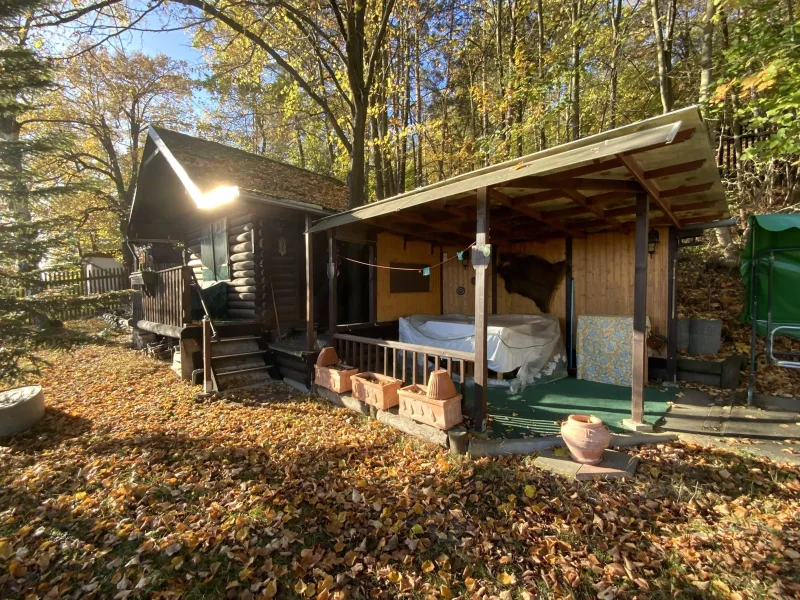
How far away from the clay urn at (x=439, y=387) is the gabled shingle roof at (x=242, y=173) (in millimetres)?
4182

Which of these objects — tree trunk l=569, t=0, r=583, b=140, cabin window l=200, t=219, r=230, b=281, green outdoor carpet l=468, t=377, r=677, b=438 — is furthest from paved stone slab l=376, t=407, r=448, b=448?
tree trunk l=569, t=0, r=583, b=140

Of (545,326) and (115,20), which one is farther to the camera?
(115,20)

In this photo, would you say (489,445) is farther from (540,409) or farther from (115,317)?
(115,317)

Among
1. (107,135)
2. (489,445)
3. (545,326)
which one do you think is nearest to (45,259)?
(489,445)

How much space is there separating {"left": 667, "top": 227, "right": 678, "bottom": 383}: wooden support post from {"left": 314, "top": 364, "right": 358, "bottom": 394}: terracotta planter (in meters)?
5.16

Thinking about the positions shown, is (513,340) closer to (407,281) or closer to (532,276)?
(532,276)

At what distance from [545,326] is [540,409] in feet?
6.60

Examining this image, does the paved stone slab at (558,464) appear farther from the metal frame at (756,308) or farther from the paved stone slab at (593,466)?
the metal frame at (756,308)

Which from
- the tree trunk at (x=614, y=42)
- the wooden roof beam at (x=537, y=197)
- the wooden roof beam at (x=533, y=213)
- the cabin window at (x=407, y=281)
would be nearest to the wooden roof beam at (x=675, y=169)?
the wooden roof beam at (x=537, y=197)

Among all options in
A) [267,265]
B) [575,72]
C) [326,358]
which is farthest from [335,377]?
[575,72]

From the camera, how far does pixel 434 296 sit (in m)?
8.74

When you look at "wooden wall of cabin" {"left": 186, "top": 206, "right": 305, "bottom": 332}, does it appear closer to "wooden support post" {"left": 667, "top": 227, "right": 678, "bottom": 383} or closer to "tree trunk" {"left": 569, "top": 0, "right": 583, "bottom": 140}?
"wooden support post" {"left": 667, "top": 227, "right": 678, "bottom": 383}

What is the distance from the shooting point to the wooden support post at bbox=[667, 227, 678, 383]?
5824mm

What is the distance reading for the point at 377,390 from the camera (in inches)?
185
